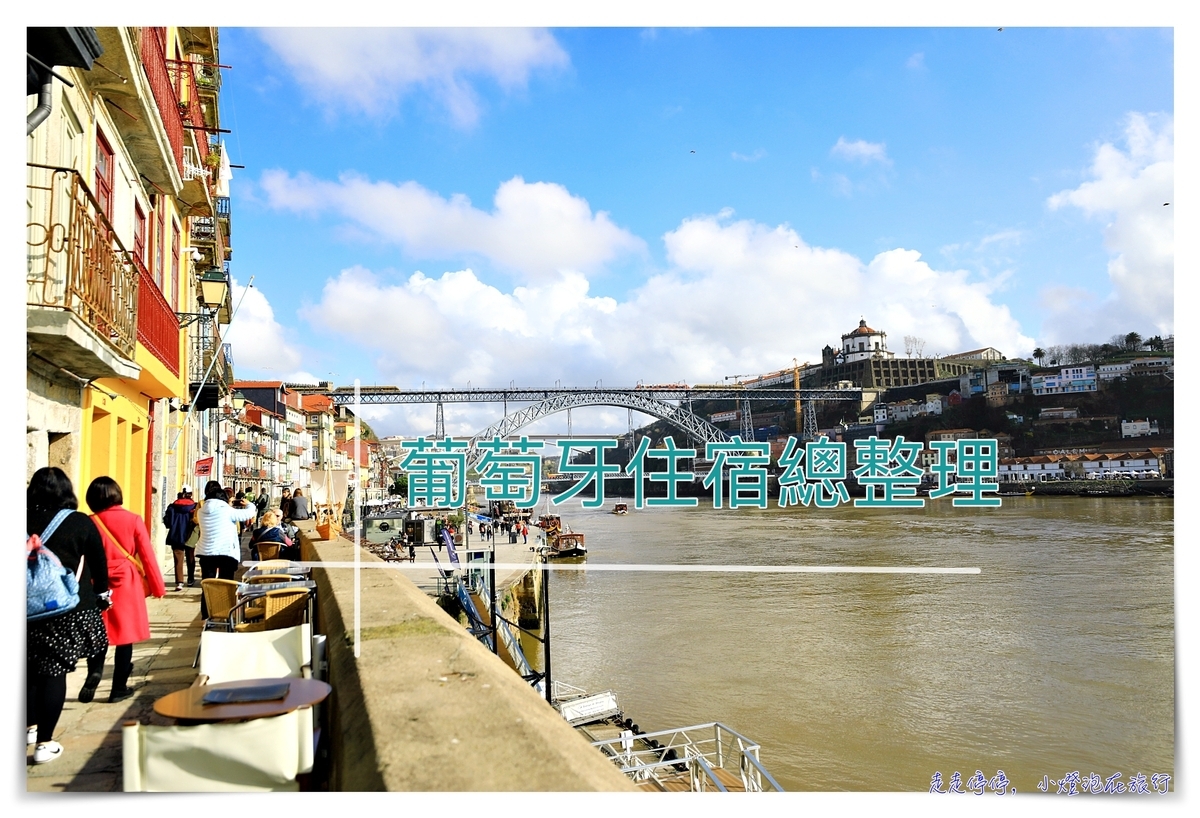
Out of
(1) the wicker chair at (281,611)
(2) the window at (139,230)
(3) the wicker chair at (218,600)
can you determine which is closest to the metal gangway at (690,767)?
(1) the wicker chair at (281,611)

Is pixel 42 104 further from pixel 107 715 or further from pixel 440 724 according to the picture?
pixel 440 724

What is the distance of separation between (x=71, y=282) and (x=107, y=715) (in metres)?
1.78

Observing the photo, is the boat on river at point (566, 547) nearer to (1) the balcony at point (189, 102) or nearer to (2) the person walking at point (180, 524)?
(1) the balcony at point (189, 102)

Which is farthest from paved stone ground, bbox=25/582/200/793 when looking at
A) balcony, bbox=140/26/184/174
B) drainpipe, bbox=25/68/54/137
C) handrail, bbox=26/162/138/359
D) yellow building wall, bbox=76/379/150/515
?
balcony, bbox=140/26/184/174

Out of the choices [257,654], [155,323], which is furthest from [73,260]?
[155,323]

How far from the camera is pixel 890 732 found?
9.53m

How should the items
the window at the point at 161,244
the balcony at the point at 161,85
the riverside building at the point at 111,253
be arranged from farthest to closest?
the window at the point at 161,244 < the balcony at the point at 161,85 < the riverside building at the point at 111,253

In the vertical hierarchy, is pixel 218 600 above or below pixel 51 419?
below

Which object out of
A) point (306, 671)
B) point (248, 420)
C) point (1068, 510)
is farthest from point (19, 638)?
point (1068, 510)

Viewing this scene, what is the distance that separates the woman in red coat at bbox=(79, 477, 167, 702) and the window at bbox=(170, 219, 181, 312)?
21.7 feet

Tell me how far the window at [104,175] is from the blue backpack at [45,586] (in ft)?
12.5

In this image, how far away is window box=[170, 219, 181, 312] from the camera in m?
9.02

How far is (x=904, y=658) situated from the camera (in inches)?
510

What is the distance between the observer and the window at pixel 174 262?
9.02 m
